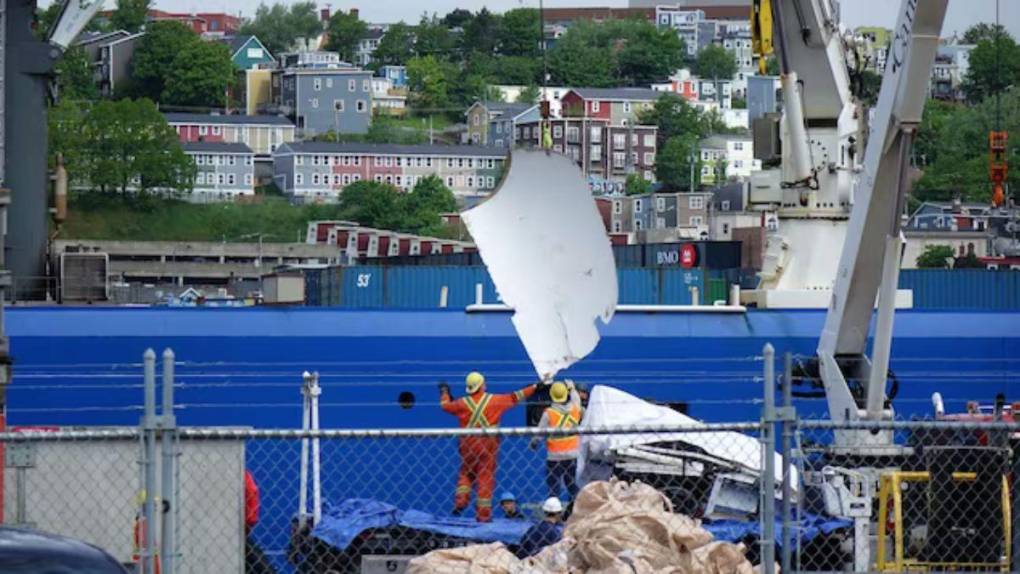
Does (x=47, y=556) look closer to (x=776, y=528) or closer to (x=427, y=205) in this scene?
(x=776, y=528)

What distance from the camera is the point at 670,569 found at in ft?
44.5

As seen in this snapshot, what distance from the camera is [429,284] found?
3512 cm

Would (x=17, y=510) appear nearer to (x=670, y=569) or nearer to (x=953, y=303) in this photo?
(x=670, y=569)

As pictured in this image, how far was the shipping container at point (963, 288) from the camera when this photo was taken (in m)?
36.1

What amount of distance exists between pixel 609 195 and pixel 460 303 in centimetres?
11593

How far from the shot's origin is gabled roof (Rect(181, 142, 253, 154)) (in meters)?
160

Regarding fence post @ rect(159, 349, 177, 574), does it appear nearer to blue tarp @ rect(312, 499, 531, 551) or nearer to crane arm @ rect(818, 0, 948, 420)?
blue tarp @ rect(312, 499, 531, 551)

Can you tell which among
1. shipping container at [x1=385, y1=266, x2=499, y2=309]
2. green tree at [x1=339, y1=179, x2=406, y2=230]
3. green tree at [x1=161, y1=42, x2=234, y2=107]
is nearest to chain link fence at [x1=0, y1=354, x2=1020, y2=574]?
shipping container at [x1=385, y1=266, x2=499, y2=309]

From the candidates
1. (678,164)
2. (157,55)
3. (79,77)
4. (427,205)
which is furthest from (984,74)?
(79,77)

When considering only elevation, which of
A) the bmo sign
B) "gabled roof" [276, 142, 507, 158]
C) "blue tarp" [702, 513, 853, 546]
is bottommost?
"gabled roof" [276, 142, 507, 158]

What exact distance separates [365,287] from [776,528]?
766 inches

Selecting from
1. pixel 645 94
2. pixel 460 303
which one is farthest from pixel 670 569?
pixel 645 94

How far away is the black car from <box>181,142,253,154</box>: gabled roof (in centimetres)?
14903

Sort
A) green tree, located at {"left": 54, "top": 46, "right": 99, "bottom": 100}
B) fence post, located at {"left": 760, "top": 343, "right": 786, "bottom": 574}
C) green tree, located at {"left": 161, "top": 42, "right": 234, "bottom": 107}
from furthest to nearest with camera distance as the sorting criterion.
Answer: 1. green tree, located at {"left": 161, "top": 42, "right": 234, "bottom": 107}
2. green tree, located at {"left": 54, "top": 46, "right": 99, "bottom": 100}
3. fence post, located at {"left": 760, "top": 343, "right": 786, "bottom": 574}
